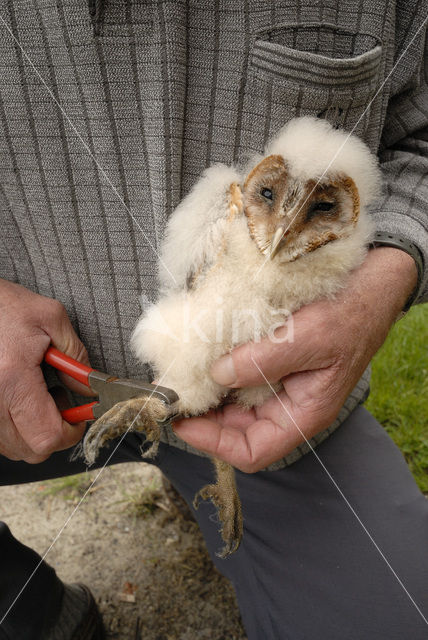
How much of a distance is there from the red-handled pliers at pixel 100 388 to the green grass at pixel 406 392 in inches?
59.2

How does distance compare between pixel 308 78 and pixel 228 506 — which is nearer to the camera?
pixel 308 78

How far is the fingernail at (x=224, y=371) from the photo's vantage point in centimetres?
105

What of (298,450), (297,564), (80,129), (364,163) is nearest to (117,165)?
(80,129)

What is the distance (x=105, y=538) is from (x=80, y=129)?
5.02 feet

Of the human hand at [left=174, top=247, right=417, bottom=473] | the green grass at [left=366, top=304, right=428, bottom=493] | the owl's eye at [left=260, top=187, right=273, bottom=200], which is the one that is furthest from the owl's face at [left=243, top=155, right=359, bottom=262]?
the green grass at [left=366, top=304, right=428, bottom=493]

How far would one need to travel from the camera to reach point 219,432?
113 cm

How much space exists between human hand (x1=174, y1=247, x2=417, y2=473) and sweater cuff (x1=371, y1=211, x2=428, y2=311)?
0.03 meters

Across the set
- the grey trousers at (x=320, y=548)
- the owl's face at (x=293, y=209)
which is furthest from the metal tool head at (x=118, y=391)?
the grey trousers at (x=320, y=548)

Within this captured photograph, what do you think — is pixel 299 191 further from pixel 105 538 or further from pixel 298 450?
pixel 105 538

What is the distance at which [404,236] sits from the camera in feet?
4.00

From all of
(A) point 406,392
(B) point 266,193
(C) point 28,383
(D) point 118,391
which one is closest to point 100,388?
(D) point 118,391

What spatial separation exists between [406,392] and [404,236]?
144 cm

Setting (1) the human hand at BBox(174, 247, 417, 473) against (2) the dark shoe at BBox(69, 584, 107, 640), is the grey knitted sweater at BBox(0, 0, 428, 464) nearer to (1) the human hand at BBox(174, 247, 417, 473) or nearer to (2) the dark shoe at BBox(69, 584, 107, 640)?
(1) the human hand at BBox(174, 247, 417, 473)

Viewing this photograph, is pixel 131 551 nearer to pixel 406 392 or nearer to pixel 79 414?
pixel 79 414
